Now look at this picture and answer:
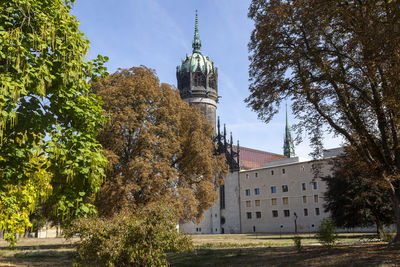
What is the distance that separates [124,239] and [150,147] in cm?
1648

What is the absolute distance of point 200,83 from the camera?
88.1 metres

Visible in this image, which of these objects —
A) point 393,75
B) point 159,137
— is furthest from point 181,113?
point 393,75

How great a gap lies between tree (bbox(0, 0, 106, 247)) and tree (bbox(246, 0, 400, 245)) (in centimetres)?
944

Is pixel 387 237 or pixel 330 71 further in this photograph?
pixel 387 237

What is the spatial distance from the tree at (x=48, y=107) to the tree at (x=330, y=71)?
944 centimetres

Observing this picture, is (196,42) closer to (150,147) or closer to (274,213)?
(274,213)

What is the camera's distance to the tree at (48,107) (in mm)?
8312

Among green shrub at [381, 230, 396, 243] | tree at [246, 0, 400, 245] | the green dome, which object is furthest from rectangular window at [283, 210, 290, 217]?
tree at [246, 0, 400, 245]

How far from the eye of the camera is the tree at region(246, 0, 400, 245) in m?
13.8

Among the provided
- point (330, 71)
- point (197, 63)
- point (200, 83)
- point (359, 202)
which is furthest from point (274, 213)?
point (330, 71)

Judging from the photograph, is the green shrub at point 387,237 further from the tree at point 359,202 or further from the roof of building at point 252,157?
the roof of building at point 252,157

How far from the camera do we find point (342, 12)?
1334 cm

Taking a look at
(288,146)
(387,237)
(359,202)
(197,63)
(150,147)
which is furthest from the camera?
(288,146)

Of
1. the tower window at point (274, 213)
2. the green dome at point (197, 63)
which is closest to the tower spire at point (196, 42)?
the green dome at point (197, 63)
